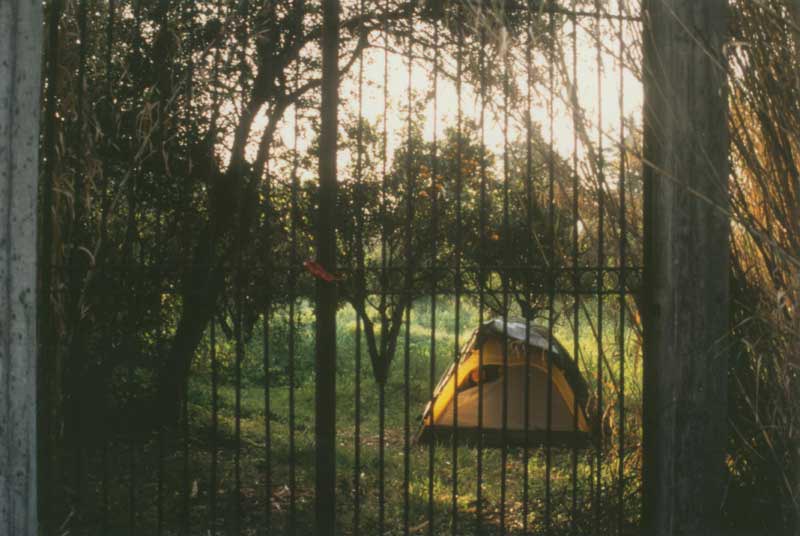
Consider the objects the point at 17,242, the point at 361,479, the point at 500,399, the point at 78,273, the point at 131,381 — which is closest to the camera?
the point at 17,242

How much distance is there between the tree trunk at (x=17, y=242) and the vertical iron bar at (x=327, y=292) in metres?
1.22

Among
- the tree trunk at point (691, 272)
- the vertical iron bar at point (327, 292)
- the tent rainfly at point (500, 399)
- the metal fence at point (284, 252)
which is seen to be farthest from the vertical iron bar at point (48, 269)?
the tent rainfly at point (500, 399)

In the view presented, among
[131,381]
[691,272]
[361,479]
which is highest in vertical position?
[691,272]

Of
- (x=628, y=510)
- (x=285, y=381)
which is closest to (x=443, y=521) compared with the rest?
(x=628, y=510)

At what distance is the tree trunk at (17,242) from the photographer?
3.13 m

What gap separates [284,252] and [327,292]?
3318 millimetres

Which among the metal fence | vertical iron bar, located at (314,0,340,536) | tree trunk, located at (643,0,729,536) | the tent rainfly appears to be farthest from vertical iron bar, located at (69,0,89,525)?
the tent rainfly

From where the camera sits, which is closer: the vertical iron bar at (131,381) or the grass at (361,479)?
the vertical iron bar at (131,381)

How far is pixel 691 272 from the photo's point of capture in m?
3.64

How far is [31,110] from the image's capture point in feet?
10.5

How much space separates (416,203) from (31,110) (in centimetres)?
555

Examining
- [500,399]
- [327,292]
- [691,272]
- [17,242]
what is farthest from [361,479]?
[17,242]

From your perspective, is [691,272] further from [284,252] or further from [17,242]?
[284,252]

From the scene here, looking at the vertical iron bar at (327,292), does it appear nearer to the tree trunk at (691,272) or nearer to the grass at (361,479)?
the grass at (361,479)
